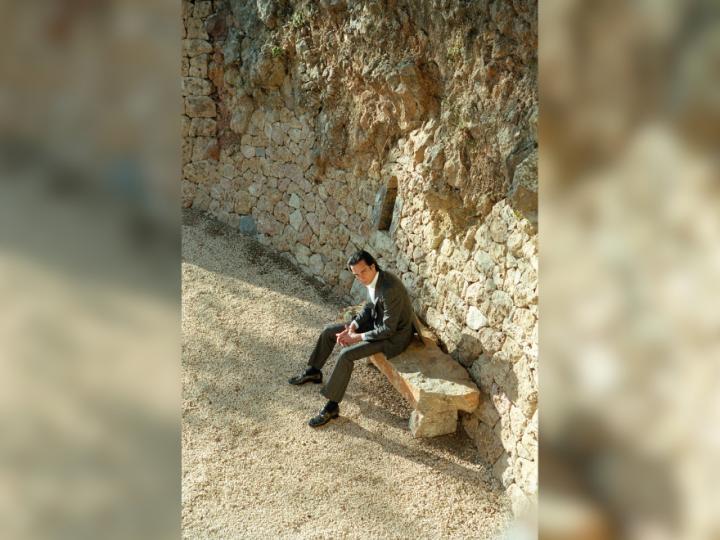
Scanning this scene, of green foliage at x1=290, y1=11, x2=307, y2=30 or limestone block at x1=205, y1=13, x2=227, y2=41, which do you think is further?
limestone block at x1=205, y1=13, x2=227, y2=41

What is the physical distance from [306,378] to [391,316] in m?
0.95

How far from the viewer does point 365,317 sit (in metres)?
4.86

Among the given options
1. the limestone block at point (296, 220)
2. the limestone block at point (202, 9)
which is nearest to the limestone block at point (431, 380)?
the limestone block at point (296, 220)

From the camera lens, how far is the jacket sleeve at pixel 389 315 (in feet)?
14.9

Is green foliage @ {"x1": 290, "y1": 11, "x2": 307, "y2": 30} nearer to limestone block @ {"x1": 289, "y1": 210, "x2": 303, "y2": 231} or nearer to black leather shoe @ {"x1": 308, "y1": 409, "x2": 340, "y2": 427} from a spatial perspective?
limestone block @ {"x1": 289, "y1": 210, "x2": 303, "y2": 231}

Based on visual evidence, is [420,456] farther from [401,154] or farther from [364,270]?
[401,154]

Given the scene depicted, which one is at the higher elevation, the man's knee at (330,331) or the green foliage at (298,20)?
the green foliage at (298,20)

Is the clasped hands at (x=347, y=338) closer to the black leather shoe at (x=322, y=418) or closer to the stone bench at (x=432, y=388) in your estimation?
the stone bench at (x=432, y=388)

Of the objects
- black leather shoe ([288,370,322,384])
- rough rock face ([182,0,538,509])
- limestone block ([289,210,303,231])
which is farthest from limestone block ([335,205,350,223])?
black leather shoe ([288,370,322,384])

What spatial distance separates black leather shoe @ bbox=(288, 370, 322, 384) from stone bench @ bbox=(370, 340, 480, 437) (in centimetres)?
68

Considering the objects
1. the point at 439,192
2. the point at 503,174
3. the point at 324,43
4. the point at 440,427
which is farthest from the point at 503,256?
the point at 324,43
